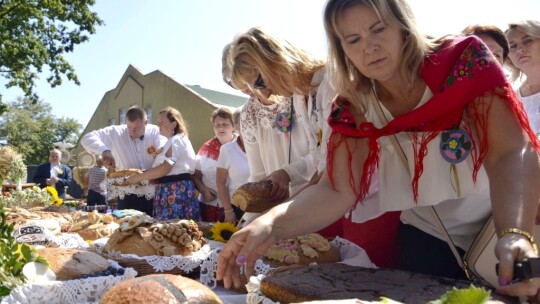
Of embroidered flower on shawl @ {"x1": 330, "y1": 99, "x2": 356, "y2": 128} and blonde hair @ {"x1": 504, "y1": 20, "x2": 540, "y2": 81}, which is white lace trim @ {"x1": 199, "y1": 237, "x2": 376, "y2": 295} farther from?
blonde hair @ {"x1": 504, "y1": 20, "x2": 540, "y2": 81}

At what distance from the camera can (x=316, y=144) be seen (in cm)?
235

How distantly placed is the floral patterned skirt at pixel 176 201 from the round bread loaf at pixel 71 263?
2.34 meters

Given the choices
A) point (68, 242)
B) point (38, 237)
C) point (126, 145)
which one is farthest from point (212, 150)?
point (38, 237)

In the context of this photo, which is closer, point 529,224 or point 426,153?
point 529,224

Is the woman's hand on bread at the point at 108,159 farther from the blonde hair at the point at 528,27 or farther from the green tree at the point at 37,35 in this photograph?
the green tree at the point at 37,35

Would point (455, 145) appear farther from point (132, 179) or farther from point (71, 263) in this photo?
point (132, 179)

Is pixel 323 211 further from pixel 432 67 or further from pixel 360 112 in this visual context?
A: pixel 432 67

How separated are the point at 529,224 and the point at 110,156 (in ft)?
12.4

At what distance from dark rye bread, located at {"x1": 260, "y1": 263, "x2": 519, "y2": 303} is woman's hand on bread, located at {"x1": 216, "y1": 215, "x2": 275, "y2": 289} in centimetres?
7

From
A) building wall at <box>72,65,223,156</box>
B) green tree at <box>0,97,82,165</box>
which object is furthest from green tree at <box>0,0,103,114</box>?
green tree at <box>0,97,82,165</box>

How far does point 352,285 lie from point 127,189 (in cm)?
338

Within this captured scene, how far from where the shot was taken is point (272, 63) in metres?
2.21

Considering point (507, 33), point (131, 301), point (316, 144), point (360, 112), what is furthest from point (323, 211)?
point (507, 33)

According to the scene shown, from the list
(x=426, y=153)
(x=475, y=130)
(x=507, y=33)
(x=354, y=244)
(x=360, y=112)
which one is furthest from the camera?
(x=507, y=33)
